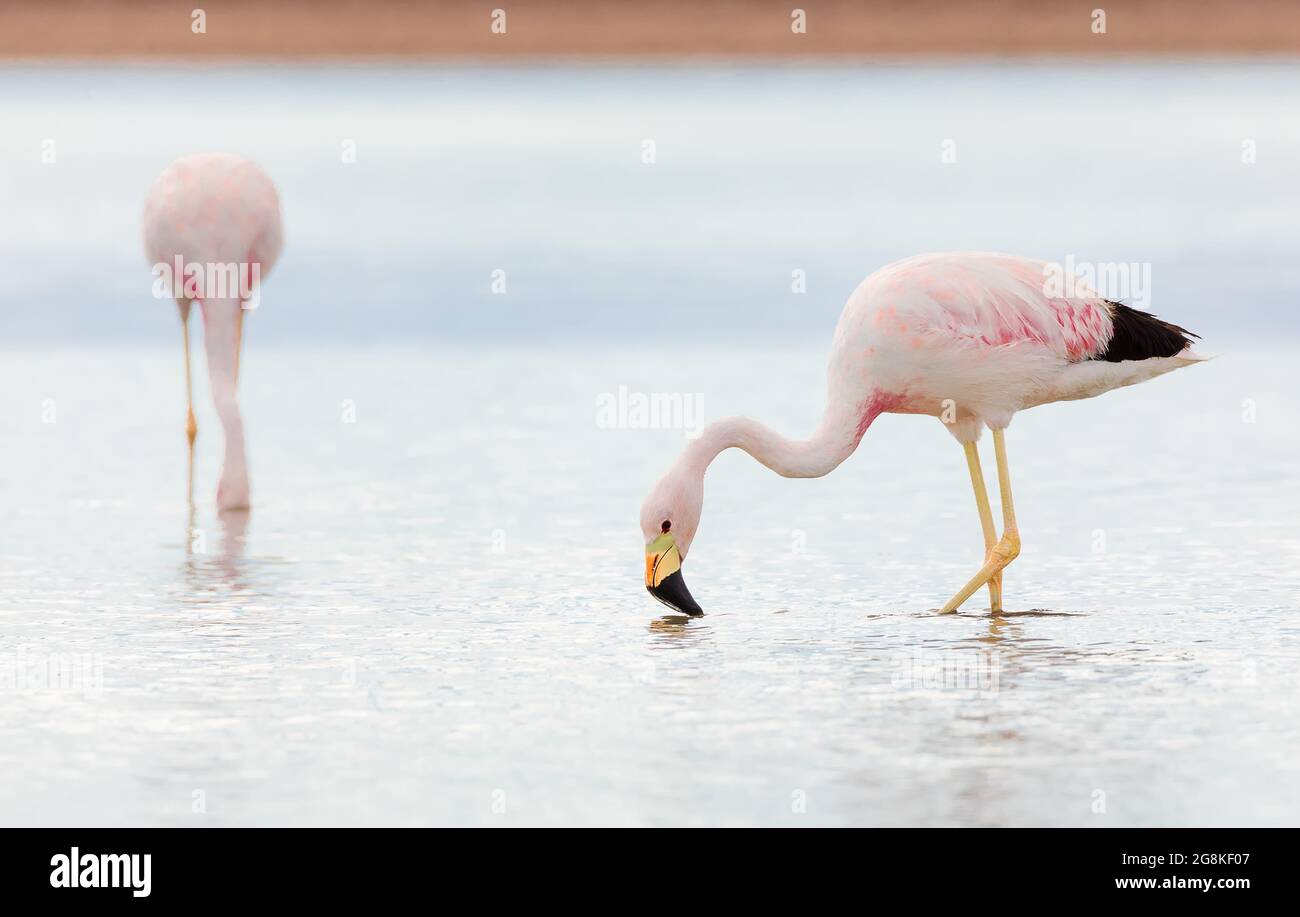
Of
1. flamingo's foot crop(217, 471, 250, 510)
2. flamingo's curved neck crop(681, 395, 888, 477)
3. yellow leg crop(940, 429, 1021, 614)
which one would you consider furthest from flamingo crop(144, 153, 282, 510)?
yellow leg crop(940, 429, 1021, 614)

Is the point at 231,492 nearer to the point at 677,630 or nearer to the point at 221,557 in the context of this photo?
the point at 221,557

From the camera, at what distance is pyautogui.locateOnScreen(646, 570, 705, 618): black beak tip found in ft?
23.3

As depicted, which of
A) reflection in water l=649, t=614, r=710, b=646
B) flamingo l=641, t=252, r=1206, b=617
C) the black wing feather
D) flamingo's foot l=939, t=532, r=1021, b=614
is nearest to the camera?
reflection in water l=649, t=614, r=710, b=646

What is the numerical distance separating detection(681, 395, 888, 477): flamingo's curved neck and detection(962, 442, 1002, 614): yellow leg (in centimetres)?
53

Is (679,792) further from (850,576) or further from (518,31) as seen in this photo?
(518,31)

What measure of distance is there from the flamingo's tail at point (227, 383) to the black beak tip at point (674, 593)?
148 inches

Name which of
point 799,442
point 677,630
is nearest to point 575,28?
point 799,442

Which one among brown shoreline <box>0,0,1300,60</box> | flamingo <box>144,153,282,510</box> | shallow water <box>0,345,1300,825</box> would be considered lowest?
shallow water <box>0,345,1300,825</box>

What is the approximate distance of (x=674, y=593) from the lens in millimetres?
7113

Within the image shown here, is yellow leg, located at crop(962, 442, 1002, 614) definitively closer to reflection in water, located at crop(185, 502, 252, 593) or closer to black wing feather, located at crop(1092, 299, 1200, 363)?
black wing feather, located at crop(1092, 299, 1200, 363)

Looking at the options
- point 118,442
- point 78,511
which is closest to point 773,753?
point 78,511

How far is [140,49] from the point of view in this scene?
79.9 feet

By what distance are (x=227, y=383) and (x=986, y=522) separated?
459cm

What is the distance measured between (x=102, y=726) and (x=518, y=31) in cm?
2003
